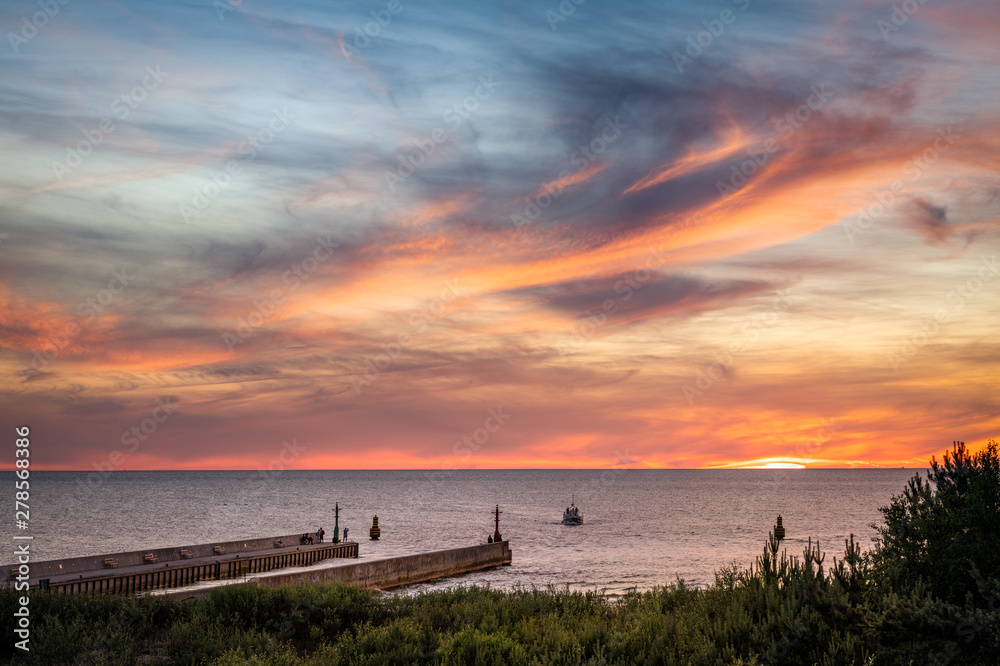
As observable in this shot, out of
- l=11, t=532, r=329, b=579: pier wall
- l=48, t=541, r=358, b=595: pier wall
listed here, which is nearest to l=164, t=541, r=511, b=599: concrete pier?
l=48, t=541, r=358, b=595: pier wall

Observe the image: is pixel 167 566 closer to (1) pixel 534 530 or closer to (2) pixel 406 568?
(2) pixel 406 568

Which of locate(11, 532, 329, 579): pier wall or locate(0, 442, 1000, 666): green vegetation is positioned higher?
locate(0, 442, 1000, 666): green vegetation

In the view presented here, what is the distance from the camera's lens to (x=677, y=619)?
1152 centimetres

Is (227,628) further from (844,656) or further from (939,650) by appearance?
(939,650)

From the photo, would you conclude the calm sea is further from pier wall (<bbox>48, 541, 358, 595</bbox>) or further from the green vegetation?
the green vegetation

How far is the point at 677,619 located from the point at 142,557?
3501 centimetres

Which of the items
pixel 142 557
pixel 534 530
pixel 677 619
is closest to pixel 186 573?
pixel 142 557

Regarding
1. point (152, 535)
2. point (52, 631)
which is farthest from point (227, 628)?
point (152, 535)

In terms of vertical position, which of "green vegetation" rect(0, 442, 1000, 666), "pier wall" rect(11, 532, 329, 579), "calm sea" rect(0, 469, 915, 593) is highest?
"green vegetation" rect(0, 442, 1000, 666)

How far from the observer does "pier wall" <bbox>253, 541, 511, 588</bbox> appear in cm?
3416

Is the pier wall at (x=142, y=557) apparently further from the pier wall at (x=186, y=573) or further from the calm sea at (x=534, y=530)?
the calm sea at (x=534, y=530)

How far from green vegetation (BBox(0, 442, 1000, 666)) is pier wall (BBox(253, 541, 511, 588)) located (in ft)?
49.9

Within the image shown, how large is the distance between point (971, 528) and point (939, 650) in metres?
3.67

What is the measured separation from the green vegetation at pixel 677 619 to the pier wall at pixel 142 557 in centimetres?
1903
